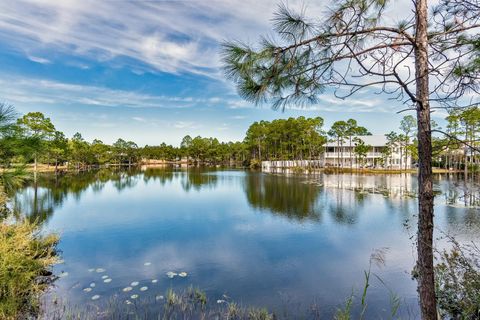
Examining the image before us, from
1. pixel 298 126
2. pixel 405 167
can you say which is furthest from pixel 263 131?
pixel 405 167

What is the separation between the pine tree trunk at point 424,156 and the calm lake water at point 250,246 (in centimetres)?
365

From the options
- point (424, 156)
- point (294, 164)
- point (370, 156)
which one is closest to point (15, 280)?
→ point (424, 156)

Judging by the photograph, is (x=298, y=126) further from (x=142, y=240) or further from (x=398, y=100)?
(x=398, y=100)

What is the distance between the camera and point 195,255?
9.96 meters

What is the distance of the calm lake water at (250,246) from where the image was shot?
719 cm

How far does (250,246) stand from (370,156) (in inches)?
2034

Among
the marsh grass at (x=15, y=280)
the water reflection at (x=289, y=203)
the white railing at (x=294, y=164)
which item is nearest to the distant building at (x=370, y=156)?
the white railing at (x=294, y=164)

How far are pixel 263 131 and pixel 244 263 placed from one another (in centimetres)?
6292

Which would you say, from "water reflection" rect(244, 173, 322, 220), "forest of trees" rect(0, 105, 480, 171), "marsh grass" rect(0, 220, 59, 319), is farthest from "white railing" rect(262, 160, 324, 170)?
"marsh grass" rect(0, 220, 59, 319)

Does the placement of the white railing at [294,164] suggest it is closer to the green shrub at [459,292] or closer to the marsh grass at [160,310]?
the green shrub at [459,292]

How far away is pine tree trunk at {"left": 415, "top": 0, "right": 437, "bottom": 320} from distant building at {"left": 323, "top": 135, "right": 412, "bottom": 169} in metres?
53.7

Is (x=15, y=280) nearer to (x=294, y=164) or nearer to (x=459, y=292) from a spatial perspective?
(x=459, y=292)

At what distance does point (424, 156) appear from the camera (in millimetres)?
3076

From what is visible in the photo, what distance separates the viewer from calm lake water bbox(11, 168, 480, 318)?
719 centimetres
